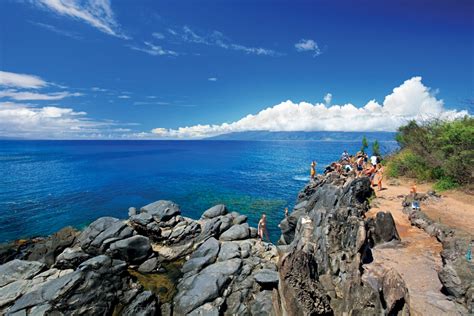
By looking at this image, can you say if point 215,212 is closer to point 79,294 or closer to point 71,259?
point 71,259

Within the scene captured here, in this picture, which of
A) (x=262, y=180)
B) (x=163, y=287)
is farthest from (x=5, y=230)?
(x=262, y=180)

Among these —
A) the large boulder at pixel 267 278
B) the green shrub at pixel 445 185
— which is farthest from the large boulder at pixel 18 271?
the green shrub at pixel 445 185

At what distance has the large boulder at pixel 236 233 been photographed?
2141 cm

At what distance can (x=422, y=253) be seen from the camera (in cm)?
1566

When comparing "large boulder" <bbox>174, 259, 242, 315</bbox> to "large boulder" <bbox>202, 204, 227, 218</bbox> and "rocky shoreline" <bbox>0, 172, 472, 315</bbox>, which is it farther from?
"large boulder" <bbox>202, 204, 227, 218</bbox>

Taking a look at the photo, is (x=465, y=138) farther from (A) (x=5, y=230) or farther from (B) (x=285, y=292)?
(A) (x=5, y=230)

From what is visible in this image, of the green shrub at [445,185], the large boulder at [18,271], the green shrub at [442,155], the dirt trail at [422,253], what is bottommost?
the large boulder at [18,271]

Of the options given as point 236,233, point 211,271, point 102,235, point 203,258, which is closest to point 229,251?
point 203,258

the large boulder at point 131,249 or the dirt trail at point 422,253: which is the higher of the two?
the dirt trail at point 422,253

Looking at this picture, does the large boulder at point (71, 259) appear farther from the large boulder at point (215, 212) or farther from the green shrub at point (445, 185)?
the green shrub at point (445, 185)

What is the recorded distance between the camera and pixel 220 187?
49.8m

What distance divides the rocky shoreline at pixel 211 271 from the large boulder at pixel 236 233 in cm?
9

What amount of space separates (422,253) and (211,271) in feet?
46.0

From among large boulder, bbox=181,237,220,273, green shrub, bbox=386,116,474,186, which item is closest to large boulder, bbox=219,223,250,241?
large boulder, bbox=181,237,220,273
